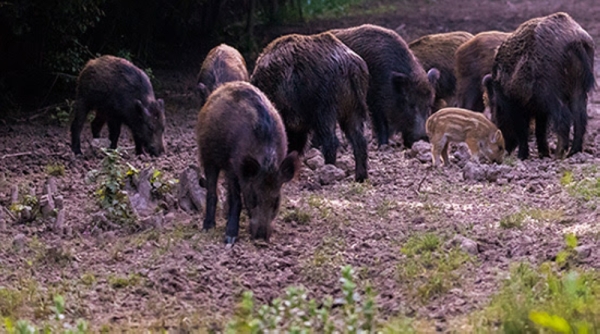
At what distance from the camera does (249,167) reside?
6.60 meters

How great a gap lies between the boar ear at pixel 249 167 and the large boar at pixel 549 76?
4.11 metres

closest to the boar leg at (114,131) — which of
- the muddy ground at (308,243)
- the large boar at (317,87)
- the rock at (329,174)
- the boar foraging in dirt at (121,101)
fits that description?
the boar foraging in dirt at (121,101)

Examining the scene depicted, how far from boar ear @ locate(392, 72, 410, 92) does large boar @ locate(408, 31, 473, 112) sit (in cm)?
179

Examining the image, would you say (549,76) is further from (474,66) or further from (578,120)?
(474,66)

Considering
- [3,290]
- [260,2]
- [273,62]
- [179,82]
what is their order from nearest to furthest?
1. [3,290]
2. [273,62]
3. [179,82]
4. [260,2]

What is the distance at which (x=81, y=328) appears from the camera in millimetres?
4168

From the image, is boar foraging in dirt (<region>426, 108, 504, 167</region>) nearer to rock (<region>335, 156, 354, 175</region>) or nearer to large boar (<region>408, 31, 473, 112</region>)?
rock (<region>335, 156, 354, 175</region>)

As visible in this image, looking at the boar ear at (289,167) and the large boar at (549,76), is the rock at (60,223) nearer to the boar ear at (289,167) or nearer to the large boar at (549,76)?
the boar ear at (289,167)

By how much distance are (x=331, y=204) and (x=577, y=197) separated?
185 centimetres

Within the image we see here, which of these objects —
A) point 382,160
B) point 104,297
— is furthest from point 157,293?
point 382,160

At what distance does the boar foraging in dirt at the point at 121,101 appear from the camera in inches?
473

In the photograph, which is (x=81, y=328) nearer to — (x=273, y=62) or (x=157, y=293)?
(x=157, y=293)

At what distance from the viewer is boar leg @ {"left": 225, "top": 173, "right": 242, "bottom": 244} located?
265 inches

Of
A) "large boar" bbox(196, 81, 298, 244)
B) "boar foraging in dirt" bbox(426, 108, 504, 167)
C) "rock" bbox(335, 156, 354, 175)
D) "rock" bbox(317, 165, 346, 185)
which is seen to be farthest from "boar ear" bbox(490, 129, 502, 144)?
"large boar" bbox(196, 81, 298, 244)
